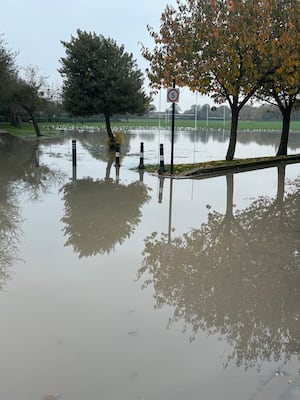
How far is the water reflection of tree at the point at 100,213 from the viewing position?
23.3ft

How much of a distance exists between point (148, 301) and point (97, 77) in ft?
82.9

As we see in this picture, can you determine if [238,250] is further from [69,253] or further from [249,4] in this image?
[249,4]

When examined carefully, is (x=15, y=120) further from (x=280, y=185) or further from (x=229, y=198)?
(x=229, y=198)

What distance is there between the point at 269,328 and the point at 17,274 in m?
3.38

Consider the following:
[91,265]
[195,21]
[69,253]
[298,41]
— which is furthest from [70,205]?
[298,41]

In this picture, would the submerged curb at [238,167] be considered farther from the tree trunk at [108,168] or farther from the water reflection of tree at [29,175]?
the water reflection of tree at [29,175]

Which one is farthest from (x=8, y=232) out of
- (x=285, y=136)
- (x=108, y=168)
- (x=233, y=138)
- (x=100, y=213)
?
(x=285, y=136)

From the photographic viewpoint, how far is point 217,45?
15898 millimetres

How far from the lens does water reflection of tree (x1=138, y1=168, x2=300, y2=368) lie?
420 centimetres

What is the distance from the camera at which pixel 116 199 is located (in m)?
10.9

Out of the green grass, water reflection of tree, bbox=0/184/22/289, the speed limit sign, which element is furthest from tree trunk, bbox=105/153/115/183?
the green grass

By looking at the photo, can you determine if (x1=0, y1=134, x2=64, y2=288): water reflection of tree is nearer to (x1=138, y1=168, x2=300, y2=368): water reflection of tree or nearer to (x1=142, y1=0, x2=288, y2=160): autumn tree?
(x1=138, y1=168, x2=300, y2=368): water reflection of tree

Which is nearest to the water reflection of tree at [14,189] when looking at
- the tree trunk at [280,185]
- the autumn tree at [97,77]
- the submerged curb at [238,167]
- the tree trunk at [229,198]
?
the tree trunk at [229,198]

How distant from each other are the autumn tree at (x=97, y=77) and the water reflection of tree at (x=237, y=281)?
20.7 meters
